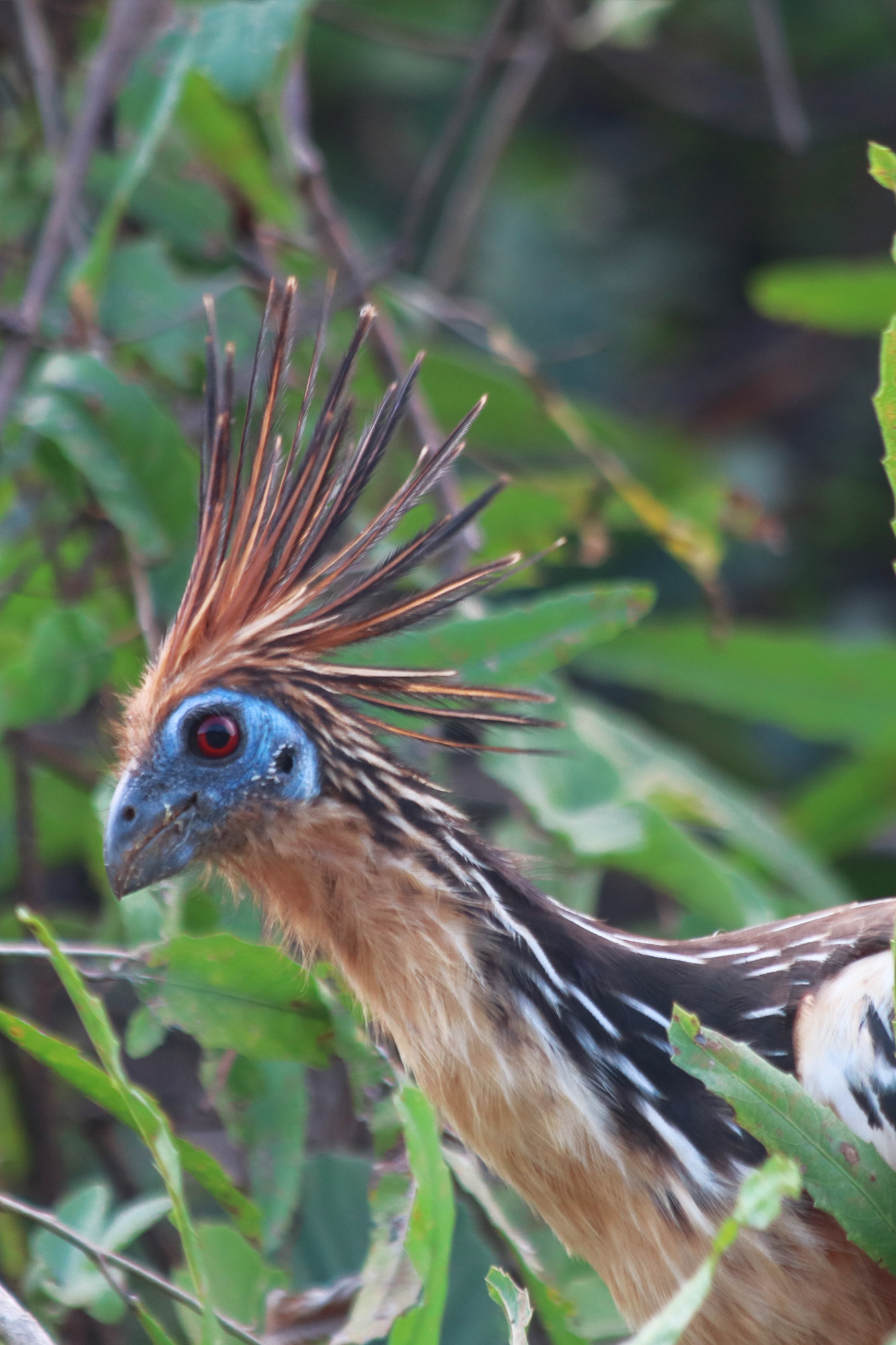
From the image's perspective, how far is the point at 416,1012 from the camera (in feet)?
5.16

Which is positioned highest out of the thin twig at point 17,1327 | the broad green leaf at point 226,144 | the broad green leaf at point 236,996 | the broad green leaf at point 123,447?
the broad green leaf at point 226,144

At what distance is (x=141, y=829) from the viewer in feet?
5.27

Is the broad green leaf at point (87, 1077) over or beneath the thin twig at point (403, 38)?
beneath

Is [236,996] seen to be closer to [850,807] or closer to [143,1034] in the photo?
[143,1034]

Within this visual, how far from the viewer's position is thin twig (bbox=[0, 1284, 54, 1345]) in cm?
118

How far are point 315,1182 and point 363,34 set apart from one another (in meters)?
2.17

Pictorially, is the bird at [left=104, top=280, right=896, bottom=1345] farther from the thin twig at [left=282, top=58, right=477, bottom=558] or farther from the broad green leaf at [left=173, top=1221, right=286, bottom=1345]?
the thin twig at [left=282, top=58, right=477, bottom=558]

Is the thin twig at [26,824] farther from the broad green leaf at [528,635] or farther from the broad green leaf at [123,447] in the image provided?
the broad green leaf at [528,635]

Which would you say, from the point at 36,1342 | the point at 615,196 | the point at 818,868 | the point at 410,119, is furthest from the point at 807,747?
the point at 36,1342

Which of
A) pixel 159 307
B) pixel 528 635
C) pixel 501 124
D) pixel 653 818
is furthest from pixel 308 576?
pixel 501 124

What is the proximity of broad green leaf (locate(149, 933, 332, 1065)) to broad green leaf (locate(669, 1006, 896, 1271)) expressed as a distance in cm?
51

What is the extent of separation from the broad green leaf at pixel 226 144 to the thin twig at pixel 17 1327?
1.96 m

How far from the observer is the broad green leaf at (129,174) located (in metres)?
2.28

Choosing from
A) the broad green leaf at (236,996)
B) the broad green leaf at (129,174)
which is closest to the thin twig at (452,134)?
the broad green leaf at (129,174)
